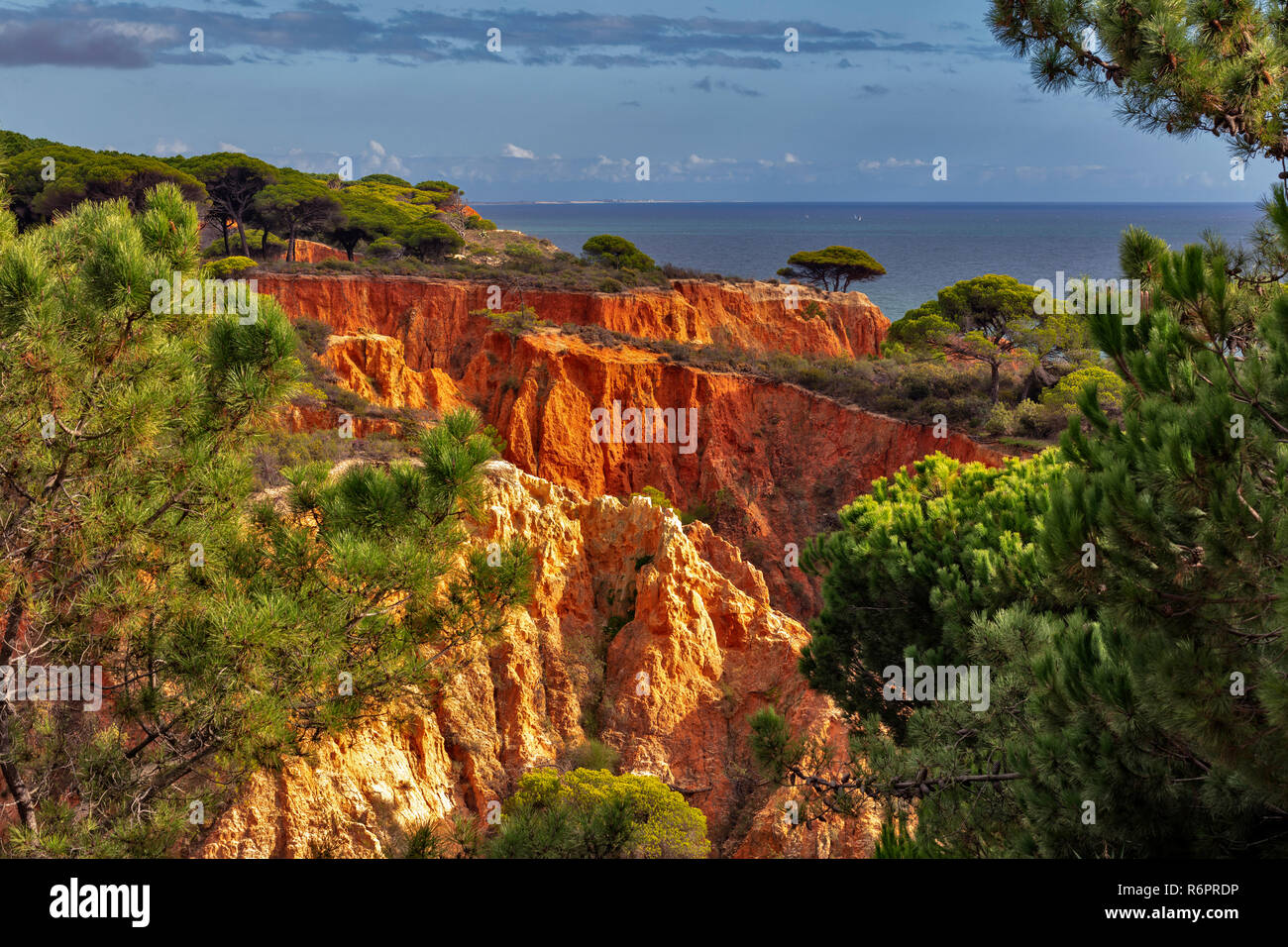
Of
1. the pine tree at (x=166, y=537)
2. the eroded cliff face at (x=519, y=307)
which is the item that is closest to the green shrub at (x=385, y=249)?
the eroded cliff face at (x=519, y=307)

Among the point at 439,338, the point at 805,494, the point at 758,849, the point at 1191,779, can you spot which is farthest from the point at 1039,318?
the point at 1191,779

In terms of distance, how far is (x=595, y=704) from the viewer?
1969 cm

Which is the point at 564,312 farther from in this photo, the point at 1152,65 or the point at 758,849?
the point at 1152,65

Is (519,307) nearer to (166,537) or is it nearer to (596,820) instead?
(596,820)

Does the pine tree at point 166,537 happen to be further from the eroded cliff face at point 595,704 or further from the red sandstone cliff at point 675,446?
the red sandstone cliff at point 675,446

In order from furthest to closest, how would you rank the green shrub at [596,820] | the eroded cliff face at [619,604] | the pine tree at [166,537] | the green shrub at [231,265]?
1. the green shrub at [231,265]
2. the eroded cliff face at [619,604]
3. the green shrub at [596,820]
4. the pine tree at [166,537]

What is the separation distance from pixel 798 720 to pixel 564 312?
31348mm

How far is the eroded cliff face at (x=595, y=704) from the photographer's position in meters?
14.7

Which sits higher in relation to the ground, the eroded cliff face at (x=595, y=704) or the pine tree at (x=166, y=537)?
the pine tree at (x=166, y=537)

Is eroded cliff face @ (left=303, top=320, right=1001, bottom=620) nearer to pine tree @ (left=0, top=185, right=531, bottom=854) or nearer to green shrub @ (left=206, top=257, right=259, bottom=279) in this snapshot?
green shrub @ (left=206, top=257, right=259, bottom=279)

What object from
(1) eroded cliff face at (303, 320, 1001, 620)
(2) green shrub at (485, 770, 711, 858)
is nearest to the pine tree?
(2) green shrub at (485, 770, 711, 858)

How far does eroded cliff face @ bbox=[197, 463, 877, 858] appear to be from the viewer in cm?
1473

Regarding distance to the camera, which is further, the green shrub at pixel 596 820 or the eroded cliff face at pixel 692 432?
the eroded cliff face at pixel 692 432

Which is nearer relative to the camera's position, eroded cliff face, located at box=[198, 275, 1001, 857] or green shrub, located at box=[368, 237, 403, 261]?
eroded cliff face, located at box=[198, 275, 1001, 857]
